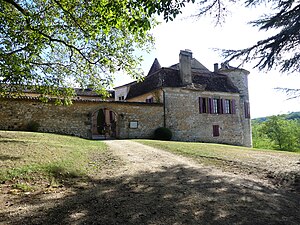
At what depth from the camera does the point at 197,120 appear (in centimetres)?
2152

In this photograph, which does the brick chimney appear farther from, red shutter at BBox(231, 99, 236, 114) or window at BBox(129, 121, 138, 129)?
window at BBox(129, 121, 138, 129)

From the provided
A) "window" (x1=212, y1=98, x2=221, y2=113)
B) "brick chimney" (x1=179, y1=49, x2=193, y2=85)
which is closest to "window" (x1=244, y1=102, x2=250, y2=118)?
"window" (x1=212, y1=98, x2=221, y2=113)

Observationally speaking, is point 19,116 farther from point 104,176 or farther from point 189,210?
point 189,210

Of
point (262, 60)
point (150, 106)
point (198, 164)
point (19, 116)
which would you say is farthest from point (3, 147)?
point (150, 106)

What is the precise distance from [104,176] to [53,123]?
1080cm

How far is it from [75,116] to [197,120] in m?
11.5

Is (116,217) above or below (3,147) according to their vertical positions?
below

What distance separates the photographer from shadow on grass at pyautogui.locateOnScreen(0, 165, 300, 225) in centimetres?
314

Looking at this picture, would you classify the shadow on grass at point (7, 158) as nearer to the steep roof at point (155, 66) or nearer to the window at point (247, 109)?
the steep roof at point (155, 66)

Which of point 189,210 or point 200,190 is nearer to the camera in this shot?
point 189,210

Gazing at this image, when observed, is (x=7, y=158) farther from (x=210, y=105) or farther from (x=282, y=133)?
(x=282, y=133)

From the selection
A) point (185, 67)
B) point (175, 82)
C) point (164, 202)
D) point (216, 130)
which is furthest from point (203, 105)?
point (164, 202)

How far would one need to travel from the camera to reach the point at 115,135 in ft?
60.1

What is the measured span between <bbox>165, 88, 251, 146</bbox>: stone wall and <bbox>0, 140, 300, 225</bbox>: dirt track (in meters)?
14.5
